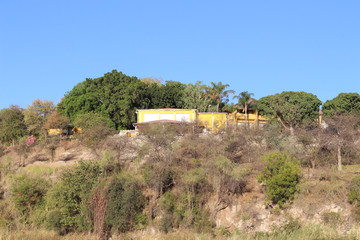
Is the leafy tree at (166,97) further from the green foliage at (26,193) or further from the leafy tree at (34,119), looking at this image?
the green foliage at (26,193)

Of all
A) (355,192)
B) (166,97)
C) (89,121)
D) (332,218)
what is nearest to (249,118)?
(166,97)

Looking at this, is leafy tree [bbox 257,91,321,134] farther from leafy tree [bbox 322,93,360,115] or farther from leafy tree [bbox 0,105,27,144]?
leafy tree [bbox 0,105,27,144]

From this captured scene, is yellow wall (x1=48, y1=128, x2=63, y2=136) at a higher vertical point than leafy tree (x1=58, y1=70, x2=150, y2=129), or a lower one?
lower

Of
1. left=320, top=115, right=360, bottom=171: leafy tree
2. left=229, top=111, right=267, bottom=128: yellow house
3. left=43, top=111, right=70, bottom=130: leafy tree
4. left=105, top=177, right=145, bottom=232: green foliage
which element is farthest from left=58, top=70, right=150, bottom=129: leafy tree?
left=320, top=115, right=360, bottom=171: leafy tree

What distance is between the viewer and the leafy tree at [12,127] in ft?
136

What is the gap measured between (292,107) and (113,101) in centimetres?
2087

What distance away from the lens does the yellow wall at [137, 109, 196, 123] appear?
131 ft

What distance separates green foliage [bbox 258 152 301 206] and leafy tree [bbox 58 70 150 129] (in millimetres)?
23454

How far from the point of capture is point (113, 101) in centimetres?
4309

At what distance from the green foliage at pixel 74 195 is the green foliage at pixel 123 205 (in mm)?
1515

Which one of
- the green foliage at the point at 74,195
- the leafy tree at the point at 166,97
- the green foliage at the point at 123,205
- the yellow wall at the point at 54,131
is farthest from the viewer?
the leafy tree at the point at 166,97

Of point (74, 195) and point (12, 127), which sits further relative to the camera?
point (12, 127)

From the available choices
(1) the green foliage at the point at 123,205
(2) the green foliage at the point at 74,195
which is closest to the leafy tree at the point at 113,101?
(2) the green foliage at the point at 74,195

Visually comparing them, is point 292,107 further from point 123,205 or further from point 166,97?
point 123,205
